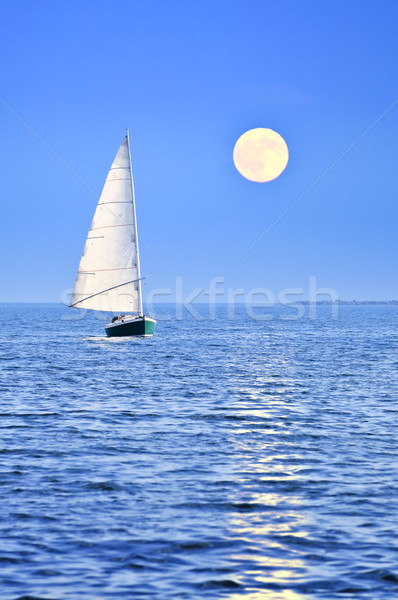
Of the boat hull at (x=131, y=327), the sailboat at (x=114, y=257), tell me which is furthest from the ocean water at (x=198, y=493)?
the sailboat at (x=114, y=257)

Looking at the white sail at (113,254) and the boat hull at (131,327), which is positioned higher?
the white sail at (113,254)

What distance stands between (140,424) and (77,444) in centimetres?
370

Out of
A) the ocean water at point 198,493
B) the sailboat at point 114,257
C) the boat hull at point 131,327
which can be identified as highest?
the sailboat at point 114,257

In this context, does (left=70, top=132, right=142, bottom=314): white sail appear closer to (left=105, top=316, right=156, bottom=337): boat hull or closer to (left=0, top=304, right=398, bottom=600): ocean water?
(left=105, top=316, right=156, bottom=337): boat hull

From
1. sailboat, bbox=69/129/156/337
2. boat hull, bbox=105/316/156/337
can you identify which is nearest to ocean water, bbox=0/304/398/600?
boat hull, bbox=105/316/156/337

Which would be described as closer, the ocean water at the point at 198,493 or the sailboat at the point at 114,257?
the ocean water at the point at 198,493

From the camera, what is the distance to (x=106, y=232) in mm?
65188

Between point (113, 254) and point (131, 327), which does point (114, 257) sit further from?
point (131, 327)

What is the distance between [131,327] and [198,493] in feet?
160

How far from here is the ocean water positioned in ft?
36.5

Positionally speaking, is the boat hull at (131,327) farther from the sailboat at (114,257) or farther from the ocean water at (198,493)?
the ocean water at (198,493)

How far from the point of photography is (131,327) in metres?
64.2

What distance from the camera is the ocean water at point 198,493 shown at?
11.1m

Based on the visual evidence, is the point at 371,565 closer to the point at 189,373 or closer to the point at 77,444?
the point at 77,444
